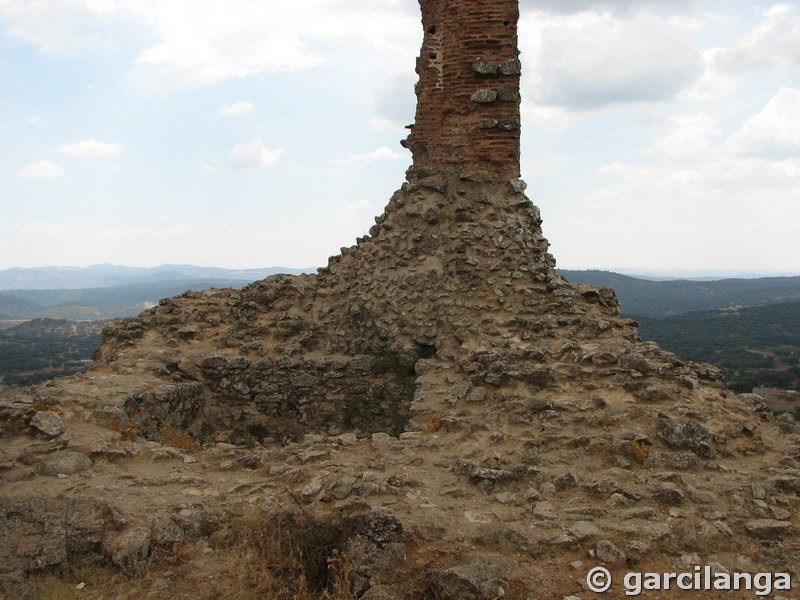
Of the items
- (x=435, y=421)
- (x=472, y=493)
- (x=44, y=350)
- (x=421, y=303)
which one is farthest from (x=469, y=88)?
(x=44, y=350)

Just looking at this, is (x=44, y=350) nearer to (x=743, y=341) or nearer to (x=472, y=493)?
(x=472, y=493)

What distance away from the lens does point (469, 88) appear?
374 inches

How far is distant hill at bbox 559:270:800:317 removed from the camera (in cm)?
8094

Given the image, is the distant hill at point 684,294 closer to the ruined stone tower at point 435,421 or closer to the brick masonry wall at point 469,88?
the brick masonry wall at point 469,88

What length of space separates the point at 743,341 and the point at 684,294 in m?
55.5

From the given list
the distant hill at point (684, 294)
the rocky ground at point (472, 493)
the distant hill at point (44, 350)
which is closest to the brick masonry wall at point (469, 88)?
the rocky ground at point (472, 493)

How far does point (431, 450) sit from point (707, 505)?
2.62m

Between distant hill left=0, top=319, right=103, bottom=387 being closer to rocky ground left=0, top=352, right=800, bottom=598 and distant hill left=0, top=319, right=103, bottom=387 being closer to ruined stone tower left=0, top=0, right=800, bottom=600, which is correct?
ruined stone tower left=0, top=0, right=800, bottom=600

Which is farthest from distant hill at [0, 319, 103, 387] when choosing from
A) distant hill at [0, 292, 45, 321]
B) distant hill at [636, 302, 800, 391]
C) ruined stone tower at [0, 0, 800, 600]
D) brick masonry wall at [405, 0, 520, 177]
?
distant hill at [0, 292, 45, 321]

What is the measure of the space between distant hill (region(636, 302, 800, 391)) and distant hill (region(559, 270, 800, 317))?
20512 mm

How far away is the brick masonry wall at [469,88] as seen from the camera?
30.3ft

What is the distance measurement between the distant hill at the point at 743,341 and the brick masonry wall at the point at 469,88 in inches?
821

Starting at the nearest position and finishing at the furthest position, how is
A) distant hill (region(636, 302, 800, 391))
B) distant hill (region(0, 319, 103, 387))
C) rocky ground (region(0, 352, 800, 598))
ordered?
rocky ground (region(0, 352, 800, 598)) < distant hill (region(636, 302, 800, 391)) < distant hill (region(0, 319, 103, 387))

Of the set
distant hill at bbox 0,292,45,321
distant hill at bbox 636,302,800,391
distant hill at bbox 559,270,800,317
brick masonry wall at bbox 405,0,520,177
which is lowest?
distant hill at bbox 0,292,45,321
